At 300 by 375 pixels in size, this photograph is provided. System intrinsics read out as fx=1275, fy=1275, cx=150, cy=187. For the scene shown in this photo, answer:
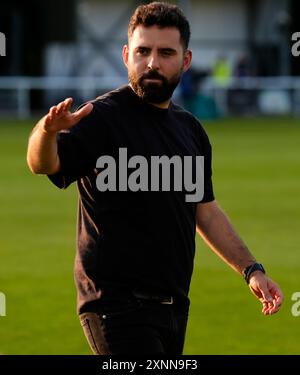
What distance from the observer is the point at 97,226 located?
609 centimetres

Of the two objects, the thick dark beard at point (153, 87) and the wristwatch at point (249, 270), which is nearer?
the thick dark beard at point (153, 87)

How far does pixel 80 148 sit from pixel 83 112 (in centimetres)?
25

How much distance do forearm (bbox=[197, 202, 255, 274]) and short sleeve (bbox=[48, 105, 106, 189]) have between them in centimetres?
98

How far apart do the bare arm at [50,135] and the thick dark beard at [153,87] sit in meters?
0.36

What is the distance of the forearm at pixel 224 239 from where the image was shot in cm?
677

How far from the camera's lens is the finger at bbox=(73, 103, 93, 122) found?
566cm

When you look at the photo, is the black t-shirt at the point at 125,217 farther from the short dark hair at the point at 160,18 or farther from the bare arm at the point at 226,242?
the bare arm at the point at 226,242

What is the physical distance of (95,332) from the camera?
613cm

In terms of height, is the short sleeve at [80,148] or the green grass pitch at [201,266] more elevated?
the short sleeve at [80,148]

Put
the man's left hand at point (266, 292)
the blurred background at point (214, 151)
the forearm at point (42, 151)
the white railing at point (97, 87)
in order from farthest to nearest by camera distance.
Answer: the white railing at point (97, 87)
the blurred background at point (214, 151)
the man's left hand at point (266, 292)
the forearm at point (42, 151)

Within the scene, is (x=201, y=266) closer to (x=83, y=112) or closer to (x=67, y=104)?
(x=83, y=112)

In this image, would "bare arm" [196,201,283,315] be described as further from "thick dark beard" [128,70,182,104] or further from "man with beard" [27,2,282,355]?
"thick dark beard" [128,70,182,104]

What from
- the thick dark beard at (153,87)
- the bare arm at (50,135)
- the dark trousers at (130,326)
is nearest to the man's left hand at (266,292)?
the dark trousers at (130,326)
